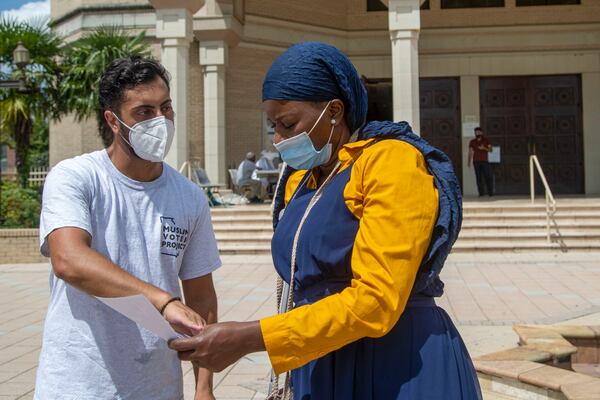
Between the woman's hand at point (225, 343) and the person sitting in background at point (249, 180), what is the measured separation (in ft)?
46.8

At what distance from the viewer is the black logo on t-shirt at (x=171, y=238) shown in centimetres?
228

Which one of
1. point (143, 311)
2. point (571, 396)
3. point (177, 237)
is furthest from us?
point (571, 396)

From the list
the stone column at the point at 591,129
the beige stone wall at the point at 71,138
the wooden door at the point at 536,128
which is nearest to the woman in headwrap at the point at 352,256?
the wooden door at the point at 536,128

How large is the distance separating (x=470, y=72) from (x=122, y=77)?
18.5 meters

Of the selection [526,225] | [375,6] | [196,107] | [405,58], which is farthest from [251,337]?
[375,6]

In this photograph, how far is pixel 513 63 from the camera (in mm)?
19500

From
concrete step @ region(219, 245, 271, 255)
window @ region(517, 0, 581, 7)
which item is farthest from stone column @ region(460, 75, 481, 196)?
concrete step @ region(219, 245, 271, 255)

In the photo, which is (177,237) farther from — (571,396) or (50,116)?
(50,116)

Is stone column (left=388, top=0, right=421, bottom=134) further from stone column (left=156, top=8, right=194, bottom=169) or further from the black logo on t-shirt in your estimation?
the black logo on t-shirt

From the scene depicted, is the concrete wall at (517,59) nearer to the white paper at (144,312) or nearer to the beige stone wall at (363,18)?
the beige stone wall at (363,18)

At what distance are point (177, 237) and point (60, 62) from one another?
18.9 m

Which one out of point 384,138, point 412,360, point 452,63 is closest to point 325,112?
point 384,138

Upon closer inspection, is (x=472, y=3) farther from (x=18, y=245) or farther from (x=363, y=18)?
(x=18, y=245)

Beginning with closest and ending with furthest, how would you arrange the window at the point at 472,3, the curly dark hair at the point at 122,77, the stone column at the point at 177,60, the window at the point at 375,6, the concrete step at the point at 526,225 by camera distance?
the curly dark hair at the point at 122,77, the concrete step at the point at 526,225, the stone column at the point at 177,60, the window at the point at 472,3, the window at the point at 375,6
